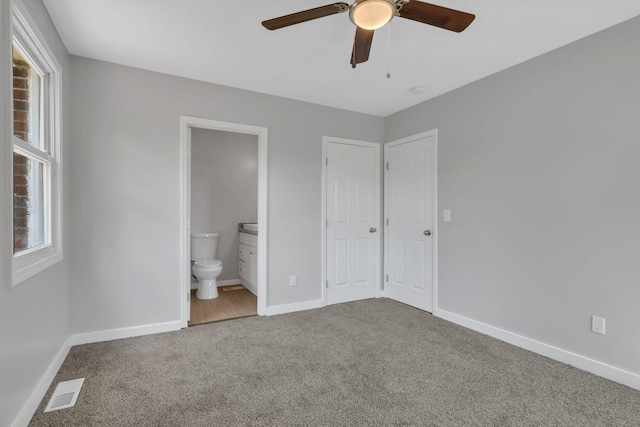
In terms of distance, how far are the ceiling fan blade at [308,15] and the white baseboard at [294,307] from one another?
2674 millimetres

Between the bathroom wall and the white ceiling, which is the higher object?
the white ceiling

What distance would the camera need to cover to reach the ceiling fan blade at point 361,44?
1.69 m

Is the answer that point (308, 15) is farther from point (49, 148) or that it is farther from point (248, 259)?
point (248, 259)

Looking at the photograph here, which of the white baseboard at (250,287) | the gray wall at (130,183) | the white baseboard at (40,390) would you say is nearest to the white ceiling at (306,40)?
the gray wall at (130,183)

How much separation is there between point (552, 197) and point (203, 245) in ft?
12.6

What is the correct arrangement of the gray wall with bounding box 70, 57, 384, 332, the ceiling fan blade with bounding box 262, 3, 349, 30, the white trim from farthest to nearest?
the gray wall with bounding box 70, 57, 384, 332, the ceiling fan blade with bounding box 262, 3, 349, 30, the white trim

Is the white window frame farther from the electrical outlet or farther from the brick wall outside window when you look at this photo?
the electrical outlet

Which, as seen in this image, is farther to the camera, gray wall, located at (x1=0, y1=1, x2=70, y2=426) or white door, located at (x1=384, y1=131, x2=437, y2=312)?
white door, located at (x1=384, y1=131, x2=437, y2=312)

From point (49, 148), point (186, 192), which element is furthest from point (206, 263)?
point (49, 148)

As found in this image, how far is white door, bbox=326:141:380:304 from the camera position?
12.5 ft

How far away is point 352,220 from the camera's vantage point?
393 cm

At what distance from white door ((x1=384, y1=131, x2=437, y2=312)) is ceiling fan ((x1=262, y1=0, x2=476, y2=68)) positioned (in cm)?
198

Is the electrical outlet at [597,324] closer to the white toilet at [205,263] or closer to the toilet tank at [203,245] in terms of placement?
the white toilet at [205,263]

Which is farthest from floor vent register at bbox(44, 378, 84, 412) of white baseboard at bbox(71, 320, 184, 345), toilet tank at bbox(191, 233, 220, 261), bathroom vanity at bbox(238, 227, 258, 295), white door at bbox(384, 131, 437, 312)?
white door at bbox(384, 131, 437, 312)
